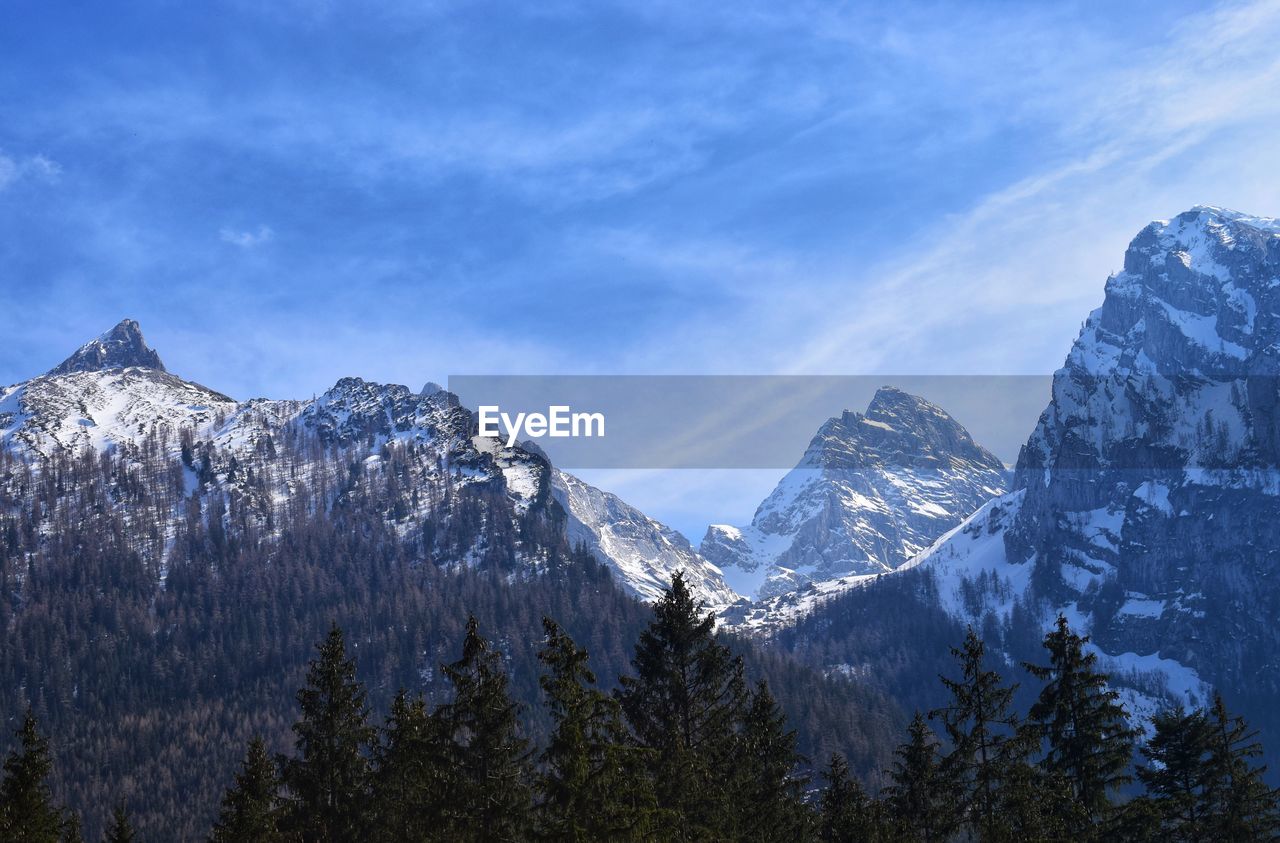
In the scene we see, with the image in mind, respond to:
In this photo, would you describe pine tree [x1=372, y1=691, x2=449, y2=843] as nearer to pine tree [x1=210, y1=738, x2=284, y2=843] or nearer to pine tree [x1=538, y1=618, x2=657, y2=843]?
pine tree [x1=210, y1=738, x2=284, y2=843]

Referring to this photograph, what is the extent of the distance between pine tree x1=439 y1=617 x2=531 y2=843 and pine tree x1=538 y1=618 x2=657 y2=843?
1.79 metres

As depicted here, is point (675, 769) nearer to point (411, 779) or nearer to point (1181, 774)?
point (411, 779)

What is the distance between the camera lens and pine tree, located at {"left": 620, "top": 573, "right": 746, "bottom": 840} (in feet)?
162

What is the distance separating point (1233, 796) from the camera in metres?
48.5

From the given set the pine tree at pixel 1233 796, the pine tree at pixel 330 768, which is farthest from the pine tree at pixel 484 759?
the pine tree at pixel 1233 796

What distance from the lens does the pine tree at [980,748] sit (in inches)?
1672

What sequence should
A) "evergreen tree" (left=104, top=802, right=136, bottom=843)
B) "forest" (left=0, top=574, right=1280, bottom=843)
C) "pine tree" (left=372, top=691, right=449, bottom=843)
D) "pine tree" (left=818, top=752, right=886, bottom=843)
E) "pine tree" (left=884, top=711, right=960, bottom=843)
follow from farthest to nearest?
"evergreen tree" (left=104, top=802, right=136, bottom=843), "pine tree" (left=818, top=752, right=886, bottom=843), "pine tree" (left=884, top=711, right=960, bottom=843), "pine tree" (left=372, top=691, right=449, bottom=843), "forest" (left=0, top=574, right=1280, bottom=843)

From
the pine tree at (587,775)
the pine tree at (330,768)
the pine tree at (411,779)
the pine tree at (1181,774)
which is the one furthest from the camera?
the pine tree at (1181,774)

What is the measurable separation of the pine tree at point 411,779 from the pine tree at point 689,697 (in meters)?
8.67

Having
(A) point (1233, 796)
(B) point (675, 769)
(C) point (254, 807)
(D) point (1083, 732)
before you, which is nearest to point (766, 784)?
(B) point (675, 769)

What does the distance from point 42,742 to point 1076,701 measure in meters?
41.8

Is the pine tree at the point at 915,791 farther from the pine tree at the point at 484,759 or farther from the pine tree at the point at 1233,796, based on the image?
the pine tree at the point at 484,759

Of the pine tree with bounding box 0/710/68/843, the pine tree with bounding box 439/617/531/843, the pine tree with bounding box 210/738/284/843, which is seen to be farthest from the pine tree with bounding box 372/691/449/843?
the pine tree with bounding box 0/710/68/843

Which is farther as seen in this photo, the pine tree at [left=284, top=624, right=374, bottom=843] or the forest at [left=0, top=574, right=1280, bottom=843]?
the pine tree at [left=284, top=624, right=374, bottom=843]
